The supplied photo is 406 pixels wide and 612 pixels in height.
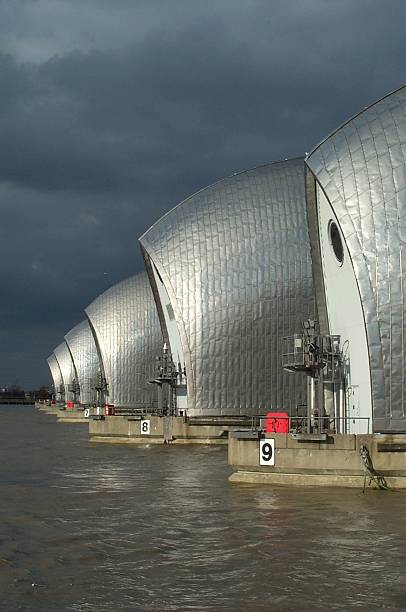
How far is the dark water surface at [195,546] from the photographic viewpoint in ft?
46.5

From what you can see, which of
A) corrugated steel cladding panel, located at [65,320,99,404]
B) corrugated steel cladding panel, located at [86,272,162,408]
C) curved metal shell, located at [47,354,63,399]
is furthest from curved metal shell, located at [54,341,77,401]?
corrugated steel cladding panel, located at [86,272,162,408]

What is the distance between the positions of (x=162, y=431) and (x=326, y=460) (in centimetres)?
2509

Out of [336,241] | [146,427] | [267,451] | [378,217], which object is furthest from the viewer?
[146,427]

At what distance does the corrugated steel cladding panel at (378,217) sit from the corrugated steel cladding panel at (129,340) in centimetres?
5113

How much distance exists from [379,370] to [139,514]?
9505 mm

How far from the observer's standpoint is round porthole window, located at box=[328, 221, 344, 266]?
3180 cm

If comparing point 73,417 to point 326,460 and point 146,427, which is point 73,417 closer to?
point 146,427

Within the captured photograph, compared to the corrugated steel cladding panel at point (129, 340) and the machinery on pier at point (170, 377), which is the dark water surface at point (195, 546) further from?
the corrugated steel cladding panel at point (129, 340)

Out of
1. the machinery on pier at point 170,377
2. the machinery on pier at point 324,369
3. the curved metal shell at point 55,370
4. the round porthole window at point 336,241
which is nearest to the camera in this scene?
the machinery on pier at point 324,369

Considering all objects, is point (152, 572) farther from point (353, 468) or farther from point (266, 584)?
point (353, 468)

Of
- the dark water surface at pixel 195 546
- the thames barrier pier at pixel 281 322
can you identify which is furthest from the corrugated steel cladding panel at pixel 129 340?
the dark water surface at pixel 195 546

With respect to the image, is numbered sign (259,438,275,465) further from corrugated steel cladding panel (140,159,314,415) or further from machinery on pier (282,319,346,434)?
corrugated steel cladding panel (140,159,314,415)

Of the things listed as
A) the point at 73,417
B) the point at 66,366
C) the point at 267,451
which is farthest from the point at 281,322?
the point at 66,366

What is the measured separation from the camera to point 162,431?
5131 cm
